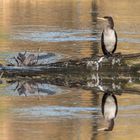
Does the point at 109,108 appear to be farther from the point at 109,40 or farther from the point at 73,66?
the point at 109,40

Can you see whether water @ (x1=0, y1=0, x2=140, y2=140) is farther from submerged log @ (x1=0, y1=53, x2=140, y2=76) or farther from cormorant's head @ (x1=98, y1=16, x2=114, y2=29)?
cormorant's head @ (x1=98, y1=16, x2=114, y2=29)

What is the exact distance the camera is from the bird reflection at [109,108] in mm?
15517

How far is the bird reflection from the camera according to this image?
1552 centimetres

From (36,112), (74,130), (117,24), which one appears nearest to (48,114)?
(36,112)

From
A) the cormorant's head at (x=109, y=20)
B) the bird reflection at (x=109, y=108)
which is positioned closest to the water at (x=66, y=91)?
the bird reflection at (x=109, y=108)

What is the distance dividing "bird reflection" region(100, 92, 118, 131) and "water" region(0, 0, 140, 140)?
0.09 meters

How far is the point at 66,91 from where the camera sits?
760 inches

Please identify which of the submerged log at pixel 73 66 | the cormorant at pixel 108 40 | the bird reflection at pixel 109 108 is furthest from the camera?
the cormorant at pixel 108 40

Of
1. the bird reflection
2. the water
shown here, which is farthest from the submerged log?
the bird reflection

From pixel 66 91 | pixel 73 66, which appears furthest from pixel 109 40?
pixel 66 91

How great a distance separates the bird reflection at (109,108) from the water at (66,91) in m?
0.09

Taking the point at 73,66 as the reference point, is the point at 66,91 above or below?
below

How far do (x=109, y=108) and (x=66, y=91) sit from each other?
8.09ft

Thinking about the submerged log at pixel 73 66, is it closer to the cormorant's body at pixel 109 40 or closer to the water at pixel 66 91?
the water at pixel 66 91
